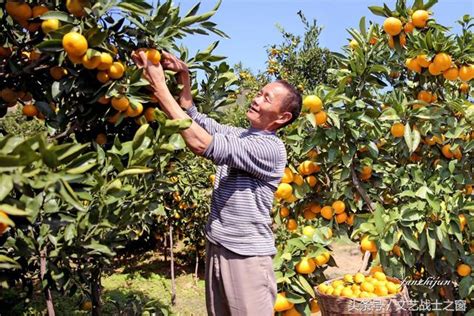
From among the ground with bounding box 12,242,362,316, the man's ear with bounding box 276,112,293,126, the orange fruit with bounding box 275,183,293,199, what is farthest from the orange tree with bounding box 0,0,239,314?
the ground with bounding box 12,242,362,316

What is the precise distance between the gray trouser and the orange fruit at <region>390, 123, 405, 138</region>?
1.25m

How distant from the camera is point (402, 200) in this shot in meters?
2.85

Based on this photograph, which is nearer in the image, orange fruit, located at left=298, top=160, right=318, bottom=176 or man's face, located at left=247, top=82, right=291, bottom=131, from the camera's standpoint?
man's face, located at left=247, top=82, right=291, bottom=131

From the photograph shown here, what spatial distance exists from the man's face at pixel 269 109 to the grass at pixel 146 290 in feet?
9.03

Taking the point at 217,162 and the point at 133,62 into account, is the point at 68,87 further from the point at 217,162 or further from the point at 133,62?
the point at 217,162

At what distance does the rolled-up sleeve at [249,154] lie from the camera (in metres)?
1.77

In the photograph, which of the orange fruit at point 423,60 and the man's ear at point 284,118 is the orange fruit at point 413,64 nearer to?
the orange fruit at point 423,60

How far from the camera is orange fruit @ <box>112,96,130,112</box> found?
1574mm

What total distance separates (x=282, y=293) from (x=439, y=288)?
1.14 metres

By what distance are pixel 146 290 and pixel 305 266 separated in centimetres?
374

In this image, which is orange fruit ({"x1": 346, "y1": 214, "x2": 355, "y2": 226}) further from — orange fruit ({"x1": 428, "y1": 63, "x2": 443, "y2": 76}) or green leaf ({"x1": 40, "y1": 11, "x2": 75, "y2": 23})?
green leaf ({"x1": 40, "y1": 11, "x2": 75, "y2": 23})

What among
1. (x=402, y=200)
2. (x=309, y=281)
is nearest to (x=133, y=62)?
(x=309, y=281)

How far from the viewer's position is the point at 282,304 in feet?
8.15

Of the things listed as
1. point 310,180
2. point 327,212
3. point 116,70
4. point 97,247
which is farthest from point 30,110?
point 327,212
